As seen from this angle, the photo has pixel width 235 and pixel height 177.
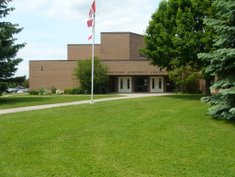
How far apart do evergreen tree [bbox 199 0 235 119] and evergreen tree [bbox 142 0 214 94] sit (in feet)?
36.7

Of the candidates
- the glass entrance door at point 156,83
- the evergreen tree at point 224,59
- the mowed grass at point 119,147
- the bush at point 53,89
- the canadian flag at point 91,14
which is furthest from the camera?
the glass entrance door at point 156,83

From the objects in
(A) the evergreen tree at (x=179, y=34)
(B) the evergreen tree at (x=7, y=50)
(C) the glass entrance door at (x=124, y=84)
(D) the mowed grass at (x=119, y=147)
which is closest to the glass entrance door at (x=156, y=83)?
(C) the glass entrance door at (x=124, y=84)

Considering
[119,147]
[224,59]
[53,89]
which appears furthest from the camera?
[53,89]

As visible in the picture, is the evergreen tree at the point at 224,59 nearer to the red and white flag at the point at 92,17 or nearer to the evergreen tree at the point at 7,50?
the red and white flag at the point at 92,17

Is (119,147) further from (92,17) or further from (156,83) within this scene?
(156,83)

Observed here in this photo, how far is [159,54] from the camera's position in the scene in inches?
1056

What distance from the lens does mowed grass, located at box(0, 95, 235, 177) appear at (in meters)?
8.02

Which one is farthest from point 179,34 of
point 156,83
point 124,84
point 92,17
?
point 124,84

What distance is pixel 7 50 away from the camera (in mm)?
25891

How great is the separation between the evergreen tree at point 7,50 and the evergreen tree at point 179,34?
9012mm

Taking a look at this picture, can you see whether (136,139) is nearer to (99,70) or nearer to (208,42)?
(208,42)

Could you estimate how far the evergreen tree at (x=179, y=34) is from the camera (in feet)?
78.6

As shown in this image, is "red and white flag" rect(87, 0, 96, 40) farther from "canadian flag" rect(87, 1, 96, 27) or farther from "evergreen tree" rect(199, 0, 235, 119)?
"evergreen tree" rect(199, 0, 235, 119)

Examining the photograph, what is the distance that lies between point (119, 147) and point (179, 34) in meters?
16.2
